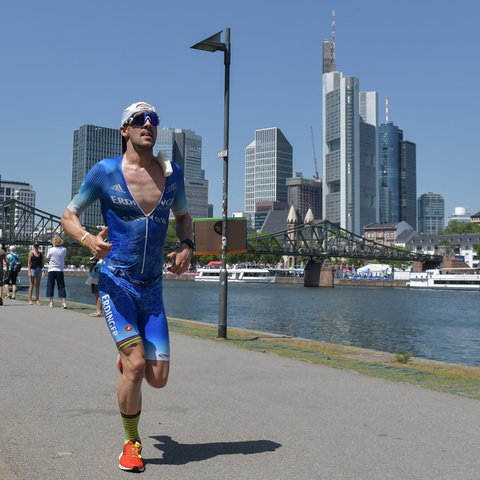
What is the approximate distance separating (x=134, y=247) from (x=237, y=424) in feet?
5.42

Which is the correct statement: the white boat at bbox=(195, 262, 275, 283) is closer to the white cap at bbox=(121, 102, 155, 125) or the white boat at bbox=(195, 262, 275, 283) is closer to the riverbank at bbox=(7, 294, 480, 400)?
the riverbank at bbox=(7, 294, 480, 400)

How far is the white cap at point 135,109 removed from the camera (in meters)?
4.23

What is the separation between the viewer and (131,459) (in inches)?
143

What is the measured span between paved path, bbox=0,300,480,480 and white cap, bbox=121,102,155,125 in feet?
7.09

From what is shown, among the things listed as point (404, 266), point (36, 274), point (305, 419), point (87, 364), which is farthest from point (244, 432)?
point (404, 266)

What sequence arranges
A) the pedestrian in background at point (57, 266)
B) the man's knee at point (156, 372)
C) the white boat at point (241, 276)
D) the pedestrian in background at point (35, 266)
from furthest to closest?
the white boat at point (241, 276) → the pedestrian in background at point (35, 266) → the pedestrian in background at point (57, 266) → the man's knee at point (156, 372)

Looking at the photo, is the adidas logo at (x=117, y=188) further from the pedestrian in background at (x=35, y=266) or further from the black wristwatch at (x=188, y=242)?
the pedestrian in background at (x=35, y=266)

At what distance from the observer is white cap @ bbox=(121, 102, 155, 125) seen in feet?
13.9

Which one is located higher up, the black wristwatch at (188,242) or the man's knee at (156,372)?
the black wristwatch at (188,242)

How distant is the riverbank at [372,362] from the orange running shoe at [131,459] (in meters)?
3.73

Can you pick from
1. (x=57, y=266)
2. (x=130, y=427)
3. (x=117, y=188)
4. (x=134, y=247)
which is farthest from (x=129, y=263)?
(x=57, y=266)

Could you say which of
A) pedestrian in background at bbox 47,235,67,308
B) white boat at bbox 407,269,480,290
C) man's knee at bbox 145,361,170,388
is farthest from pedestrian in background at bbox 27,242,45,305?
white boat at bbox 407,269,480,290

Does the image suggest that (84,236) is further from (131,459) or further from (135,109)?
(131,459)

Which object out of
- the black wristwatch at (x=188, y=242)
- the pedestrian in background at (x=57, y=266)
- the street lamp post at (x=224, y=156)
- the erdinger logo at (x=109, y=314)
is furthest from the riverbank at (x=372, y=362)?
the pedestrian in background at (x=57, y=266)
